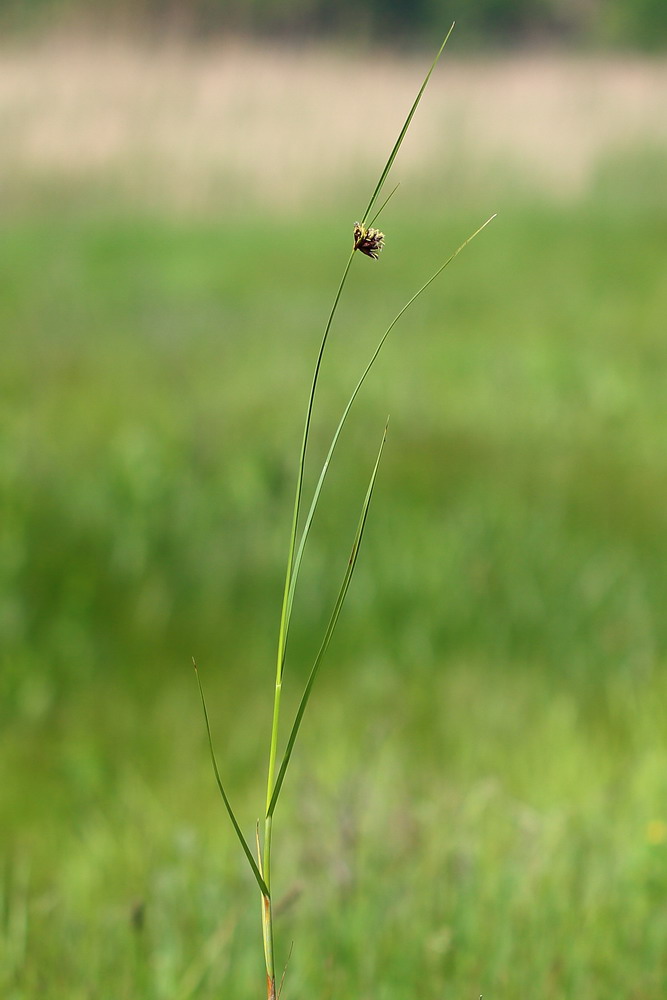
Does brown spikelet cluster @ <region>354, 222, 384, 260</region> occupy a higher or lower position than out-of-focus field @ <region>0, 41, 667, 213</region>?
higher

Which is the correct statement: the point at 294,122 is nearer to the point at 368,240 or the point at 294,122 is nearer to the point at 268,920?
the point at 368,240

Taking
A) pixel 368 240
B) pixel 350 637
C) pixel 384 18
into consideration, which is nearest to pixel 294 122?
pixel 384 18

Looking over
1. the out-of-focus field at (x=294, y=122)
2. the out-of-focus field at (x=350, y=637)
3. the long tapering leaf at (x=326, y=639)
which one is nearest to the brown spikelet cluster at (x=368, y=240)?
the long tapering leaf at (x=326, y=639)

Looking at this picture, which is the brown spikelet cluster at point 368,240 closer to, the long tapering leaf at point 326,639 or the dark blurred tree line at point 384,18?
the long tapering leaf at point 326,639

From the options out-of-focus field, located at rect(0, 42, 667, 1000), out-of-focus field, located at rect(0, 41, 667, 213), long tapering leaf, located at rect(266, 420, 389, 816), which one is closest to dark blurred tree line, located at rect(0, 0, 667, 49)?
out-of-focus field, located at rect(0, 41, 667, 213)

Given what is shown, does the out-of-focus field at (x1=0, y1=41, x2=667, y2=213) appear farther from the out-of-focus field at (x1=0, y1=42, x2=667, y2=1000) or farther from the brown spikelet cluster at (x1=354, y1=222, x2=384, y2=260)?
the brown spikelet cluster at (x1=354, y1=222, x2=384, y2=260)
